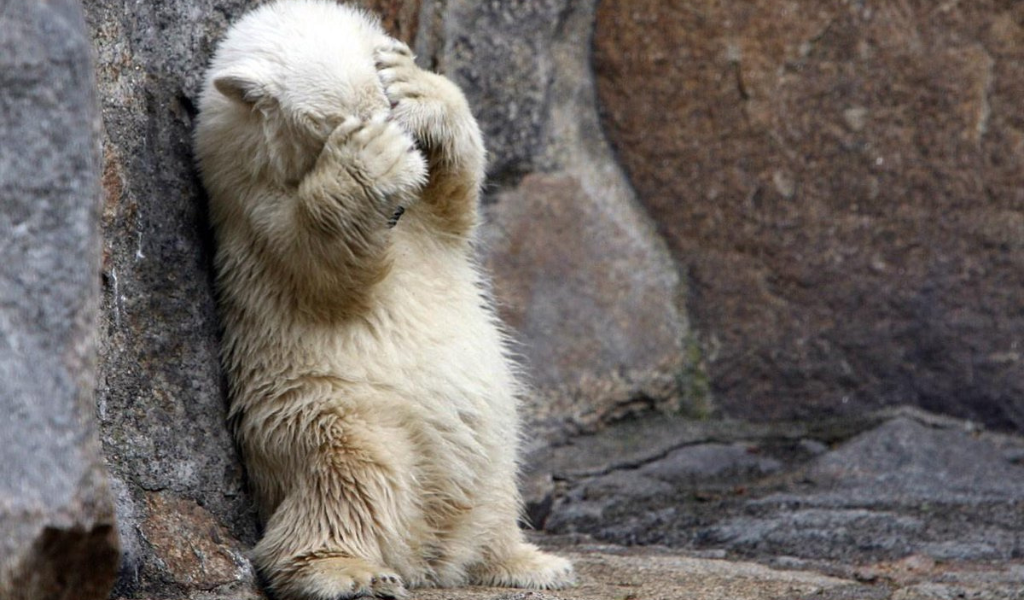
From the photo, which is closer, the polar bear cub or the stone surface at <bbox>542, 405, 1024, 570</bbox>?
the polar bear cub

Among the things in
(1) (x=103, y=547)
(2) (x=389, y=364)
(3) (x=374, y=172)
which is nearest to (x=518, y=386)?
(2) (x=389, y=364)

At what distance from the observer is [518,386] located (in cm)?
342

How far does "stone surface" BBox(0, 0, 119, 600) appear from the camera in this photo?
64.4 inches

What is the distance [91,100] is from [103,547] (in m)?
0.59

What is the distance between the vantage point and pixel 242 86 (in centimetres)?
285

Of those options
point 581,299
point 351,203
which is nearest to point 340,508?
point 351,203

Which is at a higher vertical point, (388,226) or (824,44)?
(824,44)

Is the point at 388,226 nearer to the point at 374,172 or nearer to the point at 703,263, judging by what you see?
the point at 374,172

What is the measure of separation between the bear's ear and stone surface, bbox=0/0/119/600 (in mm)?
1009

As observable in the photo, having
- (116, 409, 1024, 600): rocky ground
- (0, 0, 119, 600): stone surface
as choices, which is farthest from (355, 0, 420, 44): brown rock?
(0, 0, 119, 600): stone surface

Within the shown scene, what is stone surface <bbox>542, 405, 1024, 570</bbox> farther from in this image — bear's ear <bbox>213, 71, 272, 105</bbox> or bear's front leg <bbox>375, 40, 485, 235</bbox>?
bear's ear <bbox>213, 71, 272, 105</bbox>

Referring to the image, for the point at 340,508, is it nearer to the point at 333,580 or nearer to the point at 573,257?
the point at 333,580

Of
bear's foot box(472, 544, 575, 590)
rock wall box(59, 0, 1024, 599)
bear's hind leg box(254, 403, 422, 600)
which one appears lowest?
bear's foot box(472, 544, 575, 590)

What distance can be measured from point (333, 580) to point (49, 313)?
1080mm
